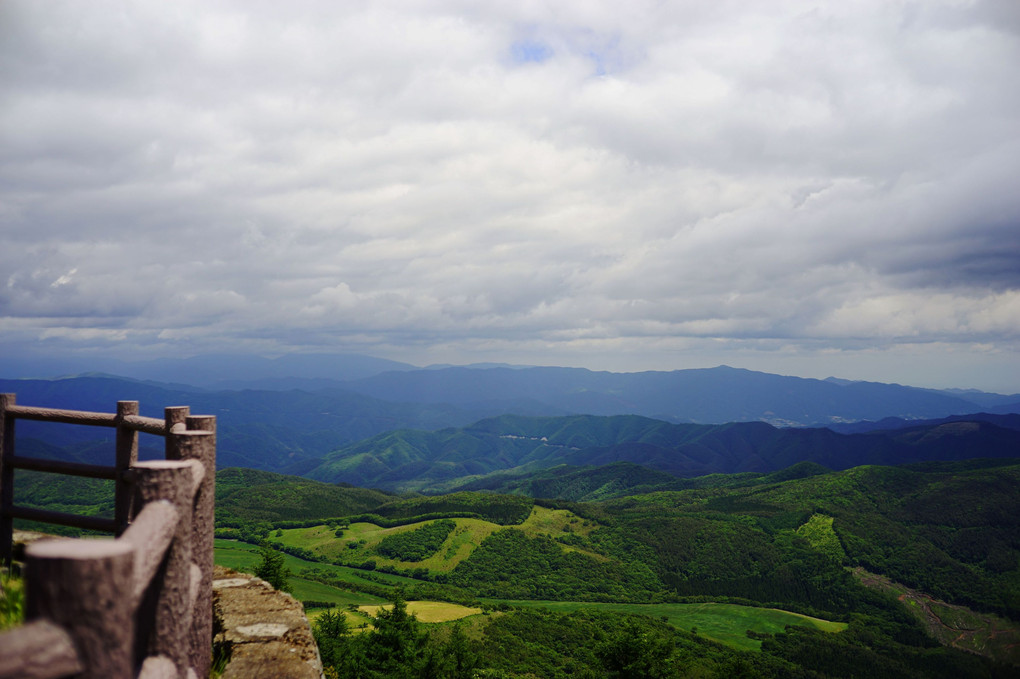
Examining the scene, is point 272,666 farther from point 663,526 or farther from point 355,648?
point 663,526

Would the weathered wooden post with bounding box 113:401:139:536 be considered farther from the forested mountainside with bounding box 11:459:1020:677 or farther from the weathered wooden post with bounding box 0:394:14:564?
the forested mountainside with bounding box 11:459:1020:677

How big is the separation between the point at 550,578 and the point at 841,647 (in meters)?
73.6

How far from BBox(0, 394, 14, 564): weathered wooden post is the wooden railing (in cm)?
213

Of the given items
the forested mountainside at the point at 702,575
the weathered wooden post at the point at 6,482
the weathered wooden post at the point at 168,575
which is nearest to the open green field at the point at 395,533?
the forested mountainside at the point at 702,575

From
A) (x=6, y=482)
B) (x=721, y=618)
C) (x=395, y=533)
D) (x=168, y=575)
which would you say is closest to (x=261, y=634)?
(x=168, y=575)

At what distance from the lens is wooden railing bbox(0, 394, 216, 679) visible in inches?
98.4

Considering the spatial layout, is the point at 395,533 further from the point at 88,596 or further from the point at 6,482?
the point at 88,596

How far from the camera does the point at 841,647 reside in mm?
120812

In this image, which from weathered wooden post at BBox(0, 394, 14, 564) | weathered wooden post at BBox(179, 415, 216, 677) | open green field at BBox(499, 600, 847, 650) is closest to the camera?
weathered wooden post at BBox(179, 415, 216, 677)

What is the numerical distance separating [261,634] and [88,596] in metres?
5.67

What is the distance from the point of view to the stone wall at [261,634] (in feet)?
20.9

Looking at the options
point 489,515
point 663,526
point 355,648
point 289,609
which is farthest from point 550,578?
point 289,609

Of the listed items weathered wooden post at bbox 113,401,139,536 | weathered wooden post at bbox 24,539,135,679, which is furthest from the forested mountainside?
weathered wooden post at bbox 24,539,135,679

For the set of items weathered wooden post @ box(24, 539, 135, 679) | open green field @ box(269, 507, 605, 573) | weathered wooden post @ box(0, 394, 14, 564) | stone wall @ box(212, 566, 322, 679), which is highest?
weathered wooden post @ box(24, 539, 135, 679)
